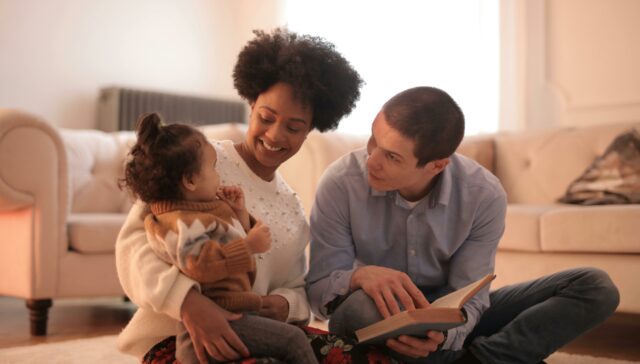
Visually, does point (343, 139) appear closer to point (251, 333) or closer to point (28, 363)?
point (28, 363)

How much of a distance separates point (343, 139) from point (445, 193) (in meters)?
1.54

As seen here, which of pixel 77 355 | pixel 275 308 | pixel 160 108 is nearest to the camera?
pixel 275 308

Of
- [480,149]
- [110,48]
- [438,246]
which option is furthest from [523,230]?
[110,48]

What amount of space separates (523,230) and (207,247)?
173 cm

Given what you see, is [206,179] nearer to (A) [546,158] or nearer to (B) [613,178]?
(B) [613,178]

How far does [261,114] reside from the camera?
1603mm

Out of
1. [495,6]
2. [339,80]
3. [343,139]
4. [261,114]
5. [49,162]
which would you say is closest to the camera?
[261,114]

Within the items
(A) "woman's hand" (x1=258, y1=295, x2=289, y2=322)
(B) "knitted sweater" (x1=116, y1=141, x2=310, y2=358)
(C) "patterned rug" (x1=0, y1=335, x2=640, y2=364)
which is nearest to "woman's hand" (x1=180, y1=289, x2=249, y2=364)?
(B) "knitted sweater" (x1=116, y1=141, x2=310, y2=358)

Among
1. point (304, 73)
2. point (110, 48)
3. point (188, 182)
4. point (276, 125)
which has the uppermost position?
point (110, 48)

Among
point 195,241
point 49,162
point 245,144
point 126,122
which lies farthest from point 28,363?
point 126,122

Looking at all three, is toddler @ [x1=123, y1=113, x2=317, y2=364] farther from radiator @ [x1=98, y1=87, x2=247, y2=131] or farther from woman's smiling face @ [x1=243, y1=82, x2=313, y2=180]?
radiator @ [x1=98, y1=87, x2=247, y2=131]

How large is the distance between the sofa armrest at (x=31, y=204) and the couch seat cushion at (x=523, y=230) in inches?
62.9

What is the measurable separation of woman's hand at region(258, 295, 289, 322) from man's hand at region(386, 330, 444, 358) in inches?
8.3

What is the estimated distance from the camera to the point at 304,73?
1.64 m
